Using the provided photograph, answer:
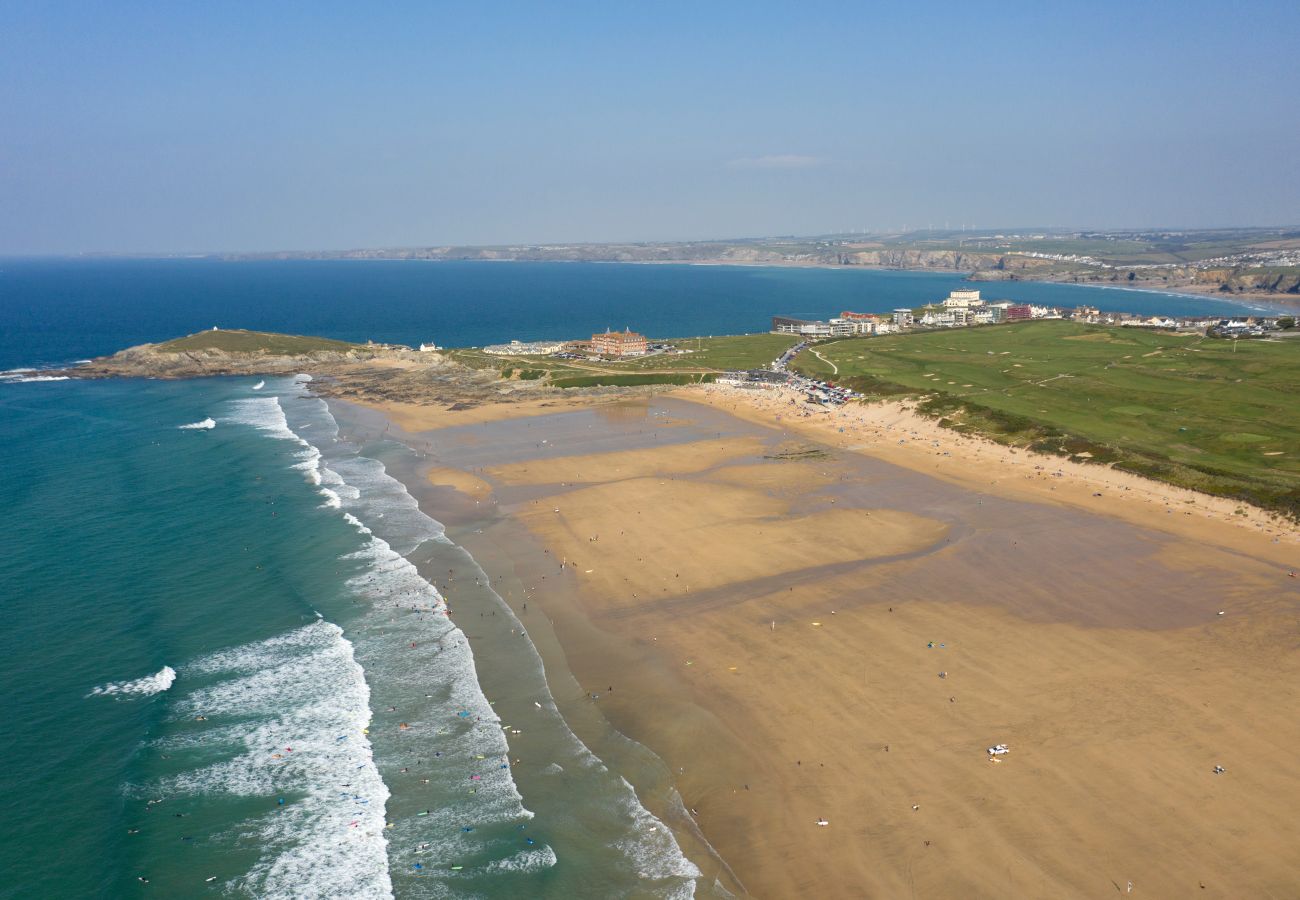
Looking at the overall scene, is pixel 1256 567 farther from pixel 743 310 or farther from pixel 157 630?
pixel 743 310

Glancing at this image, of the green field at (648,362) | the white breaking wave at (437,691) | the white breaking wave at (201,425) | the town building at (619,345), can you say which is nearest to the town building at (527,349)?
the green field at (648,362)

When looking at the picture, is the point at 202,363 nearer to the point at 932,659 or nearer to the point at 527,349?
the point at 527,349

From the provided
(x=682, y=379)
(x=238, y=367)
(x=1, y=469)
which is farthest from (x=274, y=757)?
(x=238, y=367)

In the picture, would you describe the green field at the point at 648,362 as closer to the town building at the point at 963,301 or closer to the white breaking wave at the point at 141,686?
the town building at the point at 963,301

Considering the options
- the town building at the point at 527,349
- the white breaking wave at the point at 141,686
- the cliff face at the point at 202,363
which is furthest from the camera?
the town building at the point at 527,349

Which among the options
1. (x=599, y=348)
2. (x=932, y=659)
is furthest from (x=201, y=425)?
(x=932, y=659)

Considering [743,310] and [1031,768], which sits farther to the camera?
[743,310]

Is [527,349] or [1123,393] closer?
[1123,393]
